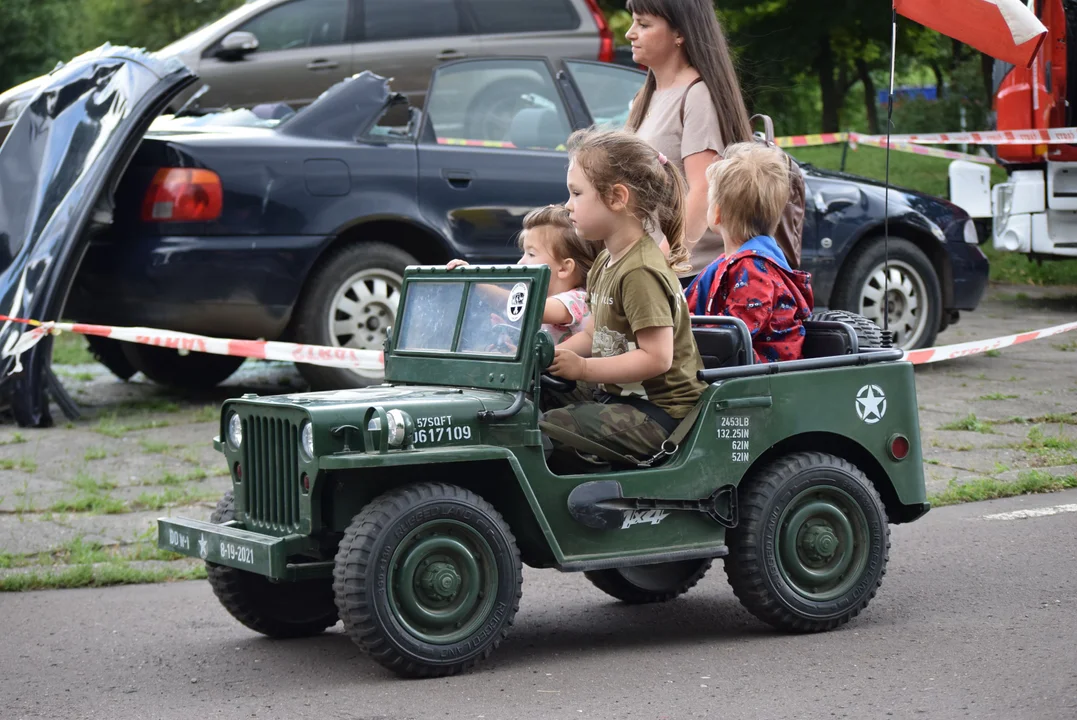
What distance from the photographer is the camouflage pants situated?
438 cm

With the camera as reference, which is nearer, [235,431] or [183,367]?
[235,431]

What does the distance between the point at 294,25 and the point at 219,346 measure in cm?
453

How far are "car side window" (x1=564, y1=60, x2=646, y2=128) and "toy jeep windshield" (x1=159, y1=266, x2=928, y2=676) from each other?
15.2 ft

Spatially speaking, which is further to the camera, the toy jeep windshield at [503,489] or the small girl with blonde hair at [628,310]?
the small girl with blonde hair at [628,310]

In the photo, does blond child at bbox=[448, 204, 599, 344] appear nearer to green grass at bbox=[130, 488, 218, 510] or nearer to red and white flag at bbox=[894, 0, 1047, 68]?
green grass at bbox=[130, 488, 218, 510]

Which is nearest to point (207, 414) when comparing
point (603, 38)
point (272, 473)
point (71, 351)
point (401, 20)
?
point (71, 351)

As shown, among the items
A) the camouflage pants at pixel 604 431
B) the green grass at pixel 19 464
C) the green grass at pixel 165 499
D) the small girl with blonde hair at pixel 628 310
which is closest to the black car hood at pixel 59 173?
the green grass at pixel 19 464

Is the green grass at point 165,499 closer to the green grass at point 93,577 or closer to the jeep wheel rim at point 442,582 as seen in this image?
the green grass at point 93,577

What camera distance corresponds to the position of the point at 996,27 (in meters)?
7.28

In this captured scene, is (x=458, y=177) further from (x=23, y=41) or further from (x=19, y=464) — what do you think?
(x=23, y=41)

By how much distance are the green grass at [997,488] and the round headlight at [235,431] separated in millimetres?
3296

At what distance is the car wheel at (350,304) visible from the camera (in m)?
8.25

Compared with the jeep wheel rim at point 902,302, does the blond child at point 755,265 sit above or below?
above

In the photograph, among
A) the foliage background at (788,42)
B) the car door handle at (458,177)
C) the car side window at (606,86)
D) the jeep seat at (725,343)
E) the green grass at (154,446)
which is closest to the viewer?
the jeep seat at (725,343)
